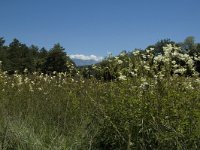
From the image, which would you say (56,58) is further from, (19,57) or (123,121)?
(123,121)

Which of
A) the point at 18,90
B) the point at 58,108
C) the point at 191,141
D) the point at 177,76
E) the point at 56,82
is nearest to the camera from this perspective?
the point at 191,141

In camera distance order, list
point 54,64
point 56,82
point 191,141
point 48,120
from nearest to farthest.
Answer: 1. point 191,141
2. point 48,120
3. point 56,82
4. point 54,64

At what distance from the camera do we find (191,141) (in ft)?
15.2

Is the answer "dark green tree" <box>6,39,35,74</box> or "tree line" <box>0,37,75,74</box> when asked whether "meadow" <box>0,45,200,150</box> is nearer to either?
"tree line" <box>0,37,75,74</box>

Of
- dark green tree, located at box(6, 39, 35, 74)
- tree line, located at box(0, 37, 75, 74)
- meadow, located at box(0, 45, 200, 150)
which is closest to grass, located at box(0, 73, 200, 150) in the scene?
meadow, located at box(0, 45, 200, 150)

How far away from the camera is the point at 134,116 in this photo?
16.8 ft

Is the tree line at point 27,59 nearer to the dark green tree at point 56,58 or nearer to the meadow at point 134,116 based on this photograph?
the dark green tree at point 56,58

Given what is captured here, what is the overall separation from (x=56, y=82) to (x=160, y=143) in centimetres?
545

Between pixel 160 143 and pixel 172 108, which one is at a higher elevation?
pixel 172 108

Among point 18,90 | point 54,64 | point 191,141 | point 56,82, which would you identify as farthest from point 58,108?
point 54,64

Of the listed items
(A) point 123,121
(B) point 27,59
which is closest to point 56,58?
(B) point 27,59

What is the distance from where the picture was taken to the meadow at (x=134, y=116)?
4734 mm

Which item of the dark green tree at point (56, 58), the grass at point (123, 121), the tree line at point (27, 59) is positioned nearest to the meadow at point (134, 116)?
the grass at point (123, 121)

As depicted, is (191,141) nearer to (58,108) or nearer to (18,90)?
(58,108)
